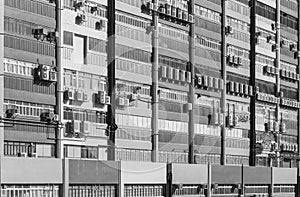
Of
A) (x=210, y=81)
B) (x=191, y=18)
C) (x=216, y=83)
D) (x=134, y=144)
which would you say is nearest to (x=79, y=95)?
(x=134, y=144)

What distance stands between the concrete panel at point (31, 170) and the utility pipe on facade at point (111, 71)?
531 cm

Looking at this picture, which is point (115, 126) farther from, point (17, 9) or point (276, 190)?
point (276, 190)

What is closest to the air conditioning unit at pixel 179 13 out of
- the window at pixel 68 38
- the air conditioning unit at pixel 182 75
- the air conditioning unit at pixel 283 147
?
the air conditioning unit at pixel 182 75

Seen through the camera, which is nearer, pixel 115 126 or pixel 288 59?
pixel 115 126

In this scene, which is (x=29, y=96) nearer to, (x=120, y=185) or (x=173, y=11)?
(x=120, y=185)

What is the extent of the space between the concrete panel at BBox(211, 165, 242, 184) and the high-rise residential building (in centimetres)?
11

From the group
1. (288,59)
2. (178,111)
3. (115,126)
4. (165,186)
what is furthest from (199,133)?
(288,59)

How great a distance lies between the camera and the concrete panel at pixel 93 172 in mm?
35188

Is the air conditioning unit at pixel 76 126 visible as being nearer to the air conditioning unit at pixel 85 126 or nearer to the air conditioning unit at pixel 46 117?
the air conditioning unit at pixel 85 126

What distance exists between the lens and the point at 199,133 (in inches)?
1871

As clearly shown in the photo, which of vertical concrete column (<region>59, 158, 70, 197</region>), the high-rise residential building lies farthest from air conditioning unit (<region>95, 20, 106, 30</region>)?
vertical concrete column (<region>59, 158, 70, 197</region>)

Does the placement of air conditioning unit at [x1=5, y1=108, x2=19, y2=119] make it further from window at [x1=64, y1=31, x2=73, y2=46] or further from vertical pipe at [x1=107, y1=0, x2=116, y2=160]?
vertical pipe at [x1=107, y1=0, x2=116, y2=160]

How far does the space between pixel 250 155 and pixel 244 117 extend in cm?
280

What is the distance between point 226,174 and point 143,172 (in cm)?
915
